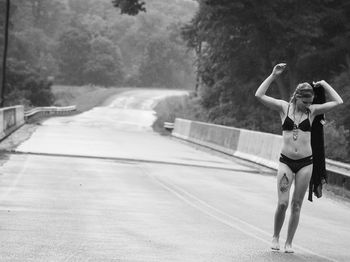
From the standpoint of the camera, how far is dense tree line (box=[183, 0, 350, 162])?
4031 cm

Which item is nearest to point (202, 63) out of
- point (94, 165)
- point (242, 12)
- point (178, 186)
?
point (242, 12)

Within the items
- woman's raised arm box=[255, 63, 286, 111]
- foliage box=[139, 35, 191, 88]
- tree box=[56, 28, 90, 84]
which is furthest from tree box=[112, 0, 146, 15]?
foliage box=[139, 35, 191, 88]

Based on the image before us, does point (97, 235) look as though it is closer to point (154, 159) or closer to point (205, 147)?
point (154, 159)

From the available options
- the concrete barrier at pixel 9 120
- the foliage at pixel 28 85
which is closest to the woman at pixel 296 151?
the concrete barrier at pixel 9 120

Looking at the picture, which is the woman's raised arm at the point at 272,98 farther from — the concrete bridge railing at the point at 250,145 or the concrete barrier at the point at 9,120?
the concrete barrier at the point at 9,120

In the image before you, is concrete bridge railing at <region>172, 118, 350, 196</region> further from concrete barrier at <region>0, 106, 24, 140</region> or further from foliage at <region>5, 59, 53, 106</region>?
foliage at <region>5, 59, 53, 106</region>

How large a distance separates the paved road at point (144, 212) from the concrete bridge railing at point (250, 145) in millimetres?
1104

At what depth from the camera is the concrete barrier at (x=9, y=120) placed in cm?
3139

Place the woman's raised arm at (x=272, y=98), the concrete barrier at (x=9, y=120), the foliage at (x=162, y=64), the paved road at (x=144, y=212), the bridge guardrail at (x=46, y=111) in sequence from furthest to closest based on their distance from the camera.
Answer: the foliage at (x=162, y=64), the bridge guardrail at (x=46, y=111), the concrete barrier at (x=9, y=120), the woman's raised arm at (x=272, y=98), the paved road at (x=144, y=212)

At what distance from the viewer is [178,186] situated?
56.7ft

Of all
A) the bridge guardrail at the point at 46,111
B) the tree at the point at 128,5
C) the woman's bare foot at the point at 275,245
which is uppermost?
the tree at the point at 128,5

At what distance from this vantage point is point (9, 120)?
35281 mm

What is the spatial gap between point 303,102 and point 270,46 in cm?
3461

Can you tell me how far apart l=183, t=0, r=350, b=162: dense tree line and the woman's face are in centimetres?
2759
